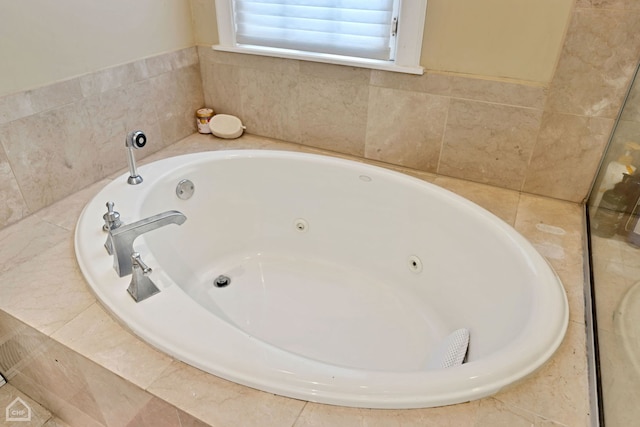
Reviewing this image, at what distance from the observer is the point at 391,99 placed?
1655mm

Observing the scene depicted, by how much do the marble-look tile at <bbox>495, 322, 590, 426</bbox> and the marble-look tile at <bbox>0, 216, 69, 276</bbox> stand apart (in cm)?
129

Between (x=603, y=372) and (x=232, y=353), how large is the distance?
2.59 feet

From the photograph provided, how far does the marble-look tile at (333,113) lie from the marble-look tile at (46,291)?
106cm

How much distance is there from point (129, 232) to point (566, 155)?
1.42 metres

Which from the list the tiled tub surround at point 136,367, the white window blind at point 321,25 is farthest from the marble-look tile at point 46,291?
the white window blind at point 321,25

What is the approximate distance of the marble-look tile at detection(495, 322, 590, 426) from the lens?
83cm

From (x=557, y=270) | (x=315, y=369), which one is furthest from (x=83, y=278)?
(x=557, y=270)

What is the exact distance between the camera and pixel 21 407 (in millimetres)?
1300

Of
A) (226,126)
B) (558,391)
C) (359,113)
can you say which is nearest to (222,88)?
(226,126)

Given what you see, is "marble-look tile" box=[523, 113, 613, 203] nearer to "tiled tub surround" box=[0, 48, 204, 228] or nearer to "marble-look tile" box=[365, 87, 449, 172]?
"marble-look tile" box=[365, 87, 449, 172]

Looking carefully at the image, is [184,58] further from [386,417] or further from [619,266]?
[619,266]

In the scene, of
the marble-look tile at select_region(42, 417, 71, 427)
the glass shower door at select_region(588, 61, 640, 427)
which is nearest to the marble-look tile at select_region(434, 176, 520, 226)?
the glass shower door at select_region(588, 61, 640, 427)

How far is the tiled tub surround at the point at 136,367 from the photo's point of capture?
82 cm

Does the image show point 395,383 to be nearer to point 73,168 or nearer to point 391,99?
point 391,99
